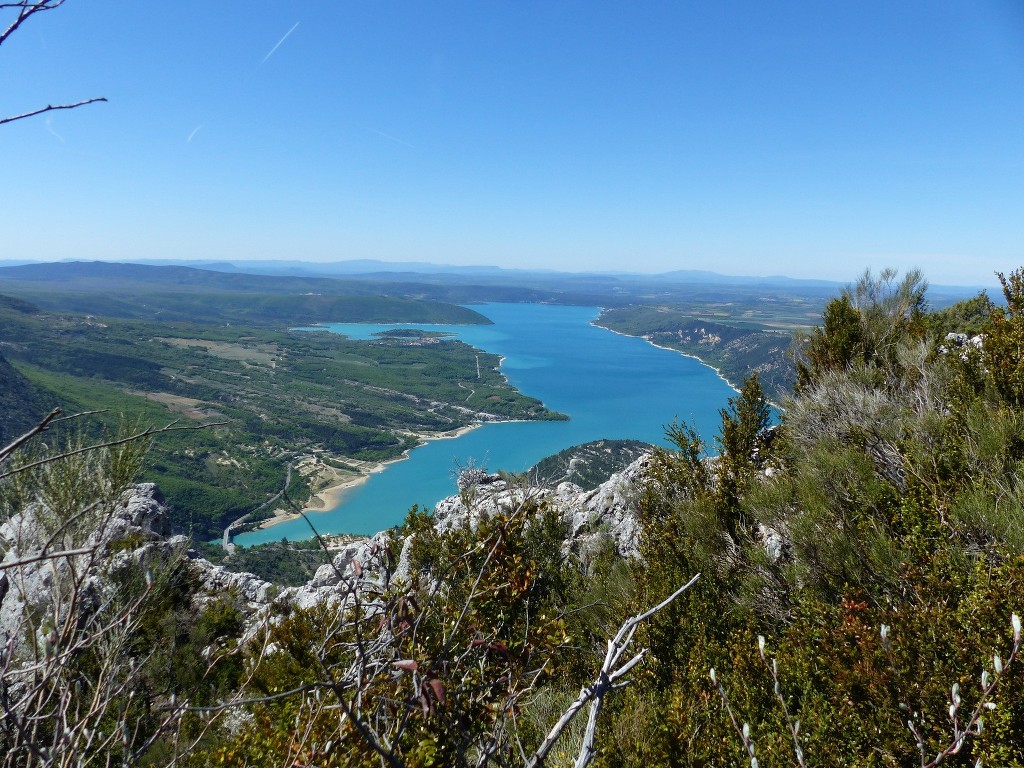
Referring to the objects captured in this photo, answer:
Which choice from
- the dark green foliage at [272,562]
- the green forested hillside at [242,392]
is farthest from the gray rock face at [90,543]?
the green forested hillside at [242,392]

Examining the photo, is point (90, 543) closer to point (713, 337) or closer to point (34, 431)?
point (34, 431)

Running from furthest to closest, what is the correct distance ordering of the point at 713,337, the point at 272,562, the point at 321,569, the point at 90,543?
the point at 713,337
the point at 272,562
the point at 321,569
the point at 90,543

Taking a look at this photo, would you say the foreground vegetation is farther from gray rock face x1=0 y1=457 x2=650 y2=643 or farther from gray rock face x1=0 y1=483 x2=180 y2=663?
gray rock face x1=0 y1=457 x2=650 y2=643

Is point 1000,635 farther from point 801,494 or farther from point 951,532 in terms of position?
point 801,494

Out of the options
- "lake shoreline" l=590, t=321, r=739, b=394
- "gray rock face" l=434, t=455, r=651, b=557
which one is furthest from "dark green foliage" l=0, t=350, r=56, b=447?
"lake shoreline" l=590, t=321, r=739, b=394

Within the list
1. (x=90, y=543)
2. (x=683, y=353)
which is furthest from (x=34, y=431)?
(x=683, y=353)

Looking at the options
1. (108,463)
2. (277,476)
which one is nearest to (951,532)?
(108,463)

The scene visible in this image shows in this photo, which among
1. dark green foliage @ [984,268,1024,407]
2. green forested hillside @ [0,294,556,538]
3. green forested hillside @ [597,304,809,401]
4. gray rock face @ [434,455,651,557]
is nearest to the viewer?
dark green foliage @ [984,268,1024,407]
